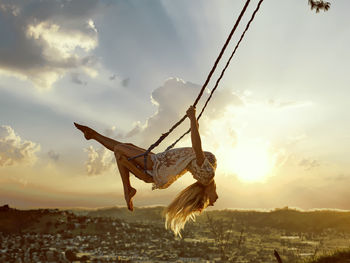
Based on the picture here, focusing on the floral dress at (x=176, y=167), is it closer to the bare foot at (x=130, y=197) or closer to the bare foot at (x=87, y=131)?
the bare foot at (x=130, y=197)

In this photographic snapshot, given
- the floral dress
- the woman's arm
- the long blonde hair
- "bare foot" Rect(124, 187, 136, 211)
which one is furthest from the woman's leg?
the woman's arm

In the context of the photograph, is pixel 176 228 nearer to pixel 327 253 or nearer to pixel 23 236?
pixel 327 253

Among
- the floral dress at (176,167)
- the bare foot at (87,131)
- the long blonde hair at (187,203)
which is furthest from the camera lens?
the bare foot at (87,131)

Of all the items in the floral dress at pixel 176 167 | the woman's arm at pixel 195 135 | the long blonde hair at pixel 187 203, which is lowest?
the long blonde hair at pixel 187 203

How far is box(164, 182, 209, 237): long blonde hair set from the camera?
5.39 meters

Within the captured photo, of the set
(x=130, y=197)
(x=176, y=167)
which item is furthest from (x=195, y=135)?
(x=130, y=197)

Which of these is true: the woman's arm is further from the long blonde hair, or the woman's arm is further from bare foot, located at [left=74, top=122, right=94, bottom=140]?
bare foot, located at [left=74, top=122, right=94, bottom=140]

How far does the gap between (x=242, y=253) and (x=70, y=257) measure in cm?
1021

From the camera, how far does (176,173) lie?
5.32 meters

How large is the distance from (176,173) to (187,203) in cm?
49

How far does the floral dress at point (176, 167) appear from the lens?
5172 millimetres

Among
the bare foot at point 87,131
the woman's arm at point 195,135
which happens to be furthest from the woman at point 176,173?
the bare foot at point 87,131

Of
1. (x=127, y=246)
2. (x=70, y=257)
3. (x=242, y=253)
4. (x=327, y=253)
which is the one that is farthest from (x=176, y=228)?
(x=127, y=246)

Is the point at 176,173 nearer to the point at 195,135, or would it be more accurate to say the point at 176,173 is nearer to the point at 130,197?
the point at 195,135
